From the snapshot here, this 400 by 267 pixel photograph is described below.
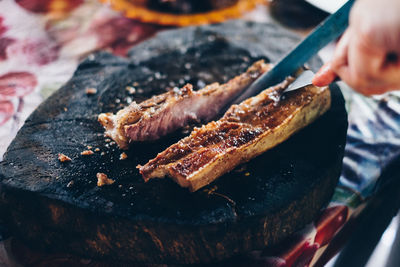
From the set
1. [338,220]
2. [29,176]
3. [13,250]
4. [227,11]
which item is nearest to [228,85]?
[338,220]

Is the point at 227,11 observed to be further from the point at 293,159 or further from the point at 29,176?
the point at 29,176

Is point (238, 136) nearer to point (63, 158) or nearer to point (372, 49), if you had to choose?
point (372, 49)

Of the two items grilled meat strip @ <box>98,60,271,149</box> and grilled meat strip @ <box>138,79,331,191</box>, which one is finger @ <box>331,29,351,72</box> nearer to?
grilled meat strip @ <box>138,79,331,191</box>

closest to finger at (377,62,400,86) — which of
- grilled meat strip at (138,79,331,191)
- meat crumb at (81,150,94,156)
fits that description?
grilled meat strip at (138,79,331,191)

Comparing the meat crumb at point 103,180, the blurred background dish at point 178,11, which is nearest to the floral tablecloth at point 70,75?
the blurred background dish at point 178,11

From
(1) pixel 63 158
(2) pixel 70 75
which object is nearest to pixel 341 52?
(1) pixel 63 158

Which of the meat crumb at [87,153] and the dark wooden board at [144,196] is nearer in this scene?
the dark wooden board at [144,196]

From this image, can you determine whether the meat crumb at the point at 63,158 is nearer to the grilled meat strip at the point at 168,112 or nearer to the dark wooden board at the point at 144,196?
the dark wooden board at the point at 144,196
